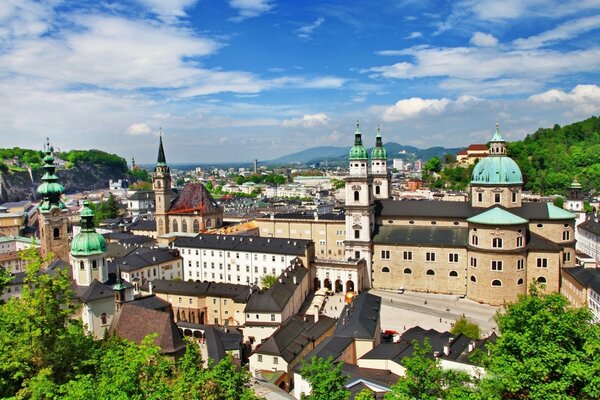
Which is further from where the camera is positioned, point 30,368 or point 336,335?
point 336,335

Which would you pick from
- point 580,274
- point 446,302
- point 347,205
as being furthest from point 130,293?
point 580,274

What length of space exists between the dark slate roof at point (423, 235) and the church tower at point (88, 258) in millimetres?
32214

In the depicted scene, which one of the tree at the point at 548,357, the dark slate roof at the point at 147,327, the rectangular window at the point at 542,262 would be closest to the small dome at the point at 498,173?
the rectangular window at the point at 542,262

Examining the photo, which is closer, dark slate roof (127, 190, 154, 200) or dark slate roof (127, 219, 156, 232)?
dark slate roof (127, 219, 156, 232)

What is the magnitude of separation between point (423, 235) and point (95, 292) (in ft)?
122

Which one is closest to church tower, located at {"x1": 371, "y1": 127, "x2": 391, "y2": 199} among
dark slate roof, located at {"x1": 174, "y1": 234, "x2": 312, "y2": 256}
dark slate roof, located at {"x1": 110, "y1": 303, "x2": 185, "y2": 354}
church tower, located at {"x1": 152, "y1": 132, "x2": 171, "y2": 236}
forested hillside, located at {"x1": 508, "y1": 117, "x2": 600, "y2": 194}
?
dark slate roof, located at {"x1": 174, "y1": 234, "x2": 312, "y2": 256}

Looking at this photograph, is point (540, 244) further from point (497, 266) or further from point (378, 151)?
point (378, 151)

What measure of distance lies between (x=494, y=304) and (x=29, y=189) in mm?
146705

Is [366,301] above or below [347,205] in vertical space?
below

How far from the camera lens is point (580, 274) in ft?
161

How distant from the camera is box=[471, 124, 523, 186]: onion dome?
60000 mm

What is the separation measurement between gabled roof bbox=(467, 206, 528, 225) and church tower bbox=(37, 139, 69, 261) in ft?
146

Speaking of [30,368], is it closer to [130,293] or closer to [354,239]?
[130,293]

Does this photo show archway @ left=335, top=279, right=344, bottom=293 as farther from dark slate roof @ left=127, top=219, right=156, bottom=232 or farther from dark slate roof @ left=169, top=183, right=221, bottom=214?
dark slate roof @ left=127, top=219, right=156, bottom=232
